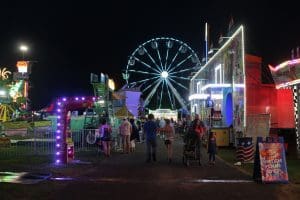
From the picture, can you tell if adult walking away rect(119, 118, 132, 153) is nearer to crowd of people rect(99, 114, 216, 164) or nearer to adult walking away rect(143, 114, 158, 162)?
crowd of people rect(99, 114, 216, 164)

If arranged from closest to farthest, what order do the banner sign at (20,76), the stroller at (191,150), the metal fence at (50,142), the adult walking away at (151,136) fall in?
the stroller at (191,150), the adult walking away at (151,136), the metal fence at (50,142), the banner sign at (20,76)

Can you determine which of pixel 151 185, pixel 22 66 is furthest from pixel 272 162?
pixel 22 66

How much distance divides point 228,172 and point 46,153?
10.5 m

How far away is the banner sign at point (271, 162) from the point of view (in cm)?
1359

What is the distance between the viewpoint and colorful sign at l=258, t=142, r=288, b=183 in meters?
13.6

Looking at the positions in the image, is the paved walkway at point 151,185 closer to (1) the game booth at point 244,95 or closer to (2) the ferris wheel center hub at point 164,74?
(1) the game booth at point 244,95

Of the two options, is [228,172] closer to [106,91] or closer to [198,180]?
[198,180]

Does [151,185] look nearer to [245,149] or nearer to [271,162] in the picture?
[271,162]

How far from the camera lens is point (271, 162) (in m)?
13.8

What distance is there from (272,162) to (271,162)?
3 centimetres

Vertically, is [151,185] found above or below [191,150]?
below

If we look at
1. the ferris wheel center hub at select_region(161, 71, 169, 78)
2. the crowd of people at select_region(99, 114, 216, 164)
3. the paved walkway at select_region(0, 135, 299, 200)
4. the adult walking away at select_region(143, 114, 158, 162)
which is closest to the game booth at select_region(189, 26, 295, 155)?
the crowd of people at select_region(99, 114, 216, 164)

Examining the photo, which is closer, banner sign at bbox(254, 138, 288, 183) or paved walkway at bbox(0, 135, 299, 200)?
paved walkway at bbox(0, 135, 299, 200)

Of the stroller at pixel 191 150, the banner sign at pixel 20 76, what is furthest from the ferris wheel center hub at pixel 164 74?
the stroller at pixel 191 150
